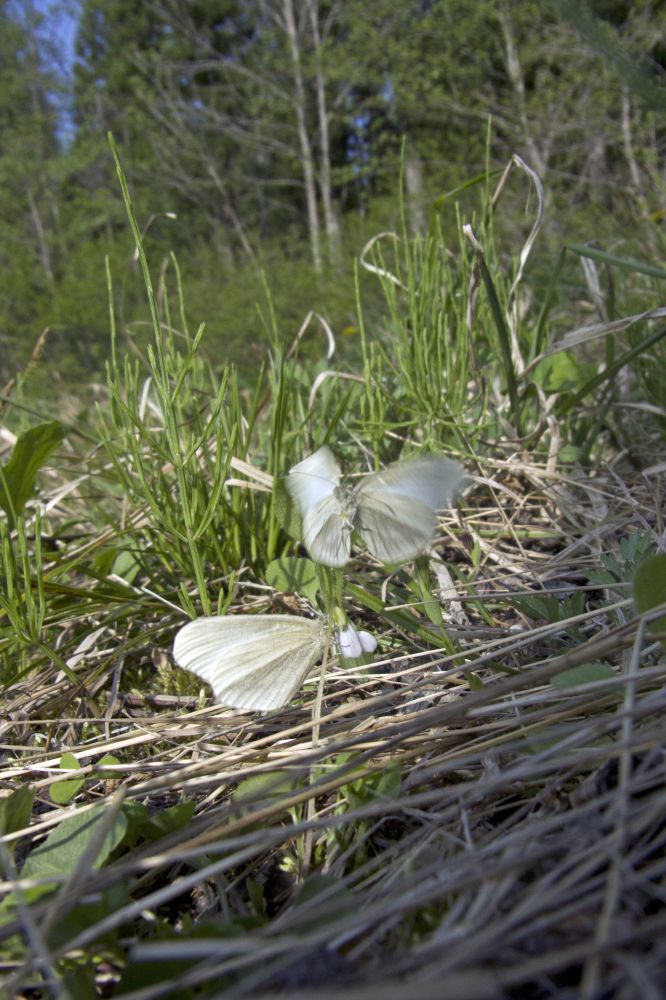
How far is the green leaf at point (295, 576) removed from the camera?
107cm

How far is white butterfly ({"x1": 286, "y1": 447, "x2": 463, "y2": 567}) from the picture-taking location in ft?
2.29

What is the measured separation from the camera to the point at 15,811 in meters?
0.76

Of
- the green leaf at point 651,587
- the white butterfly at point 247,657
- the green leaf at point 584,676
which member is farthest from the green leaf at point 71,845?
the green leaf at point 651,587

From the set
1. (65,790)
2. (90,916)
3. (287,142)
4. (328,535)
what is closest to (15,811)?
(65,790)

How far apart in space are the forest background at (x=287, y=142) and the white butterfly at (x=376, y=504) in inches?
106

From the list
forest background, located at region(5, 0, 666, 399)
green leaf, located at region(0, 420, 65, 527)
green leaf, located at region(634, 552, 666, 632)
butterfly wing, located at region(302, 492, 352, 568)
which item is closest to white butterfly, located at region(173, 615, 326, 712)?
butterfly wing, located at region(302, 492, 352, 568)

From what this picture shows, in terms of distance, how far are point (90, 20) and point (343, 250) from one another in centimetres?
1949

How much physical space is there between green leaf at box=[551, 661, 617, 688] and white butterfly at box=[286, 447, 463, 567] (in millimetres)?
202

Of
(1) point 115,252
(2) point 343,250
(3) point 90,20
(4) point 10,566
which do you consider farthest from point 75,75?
(4) point 10,566

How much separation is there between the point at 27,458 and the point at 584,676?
3.39 ft

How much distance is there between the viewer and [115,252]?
12844mm

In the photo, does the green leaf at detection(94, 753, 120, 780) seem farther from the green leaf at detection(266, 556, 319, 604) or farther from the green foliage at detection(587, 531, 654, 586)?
the green foliage at detection(587, 531, 654, 586)

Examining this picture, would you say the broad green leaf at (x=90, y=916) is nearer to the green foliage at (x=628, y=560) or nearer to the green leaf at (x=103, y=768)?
the green leaf at (x=103, y=768)

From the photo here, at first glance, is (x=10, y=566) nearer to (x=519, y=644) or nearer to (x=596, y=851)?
(x=519, y=644)
